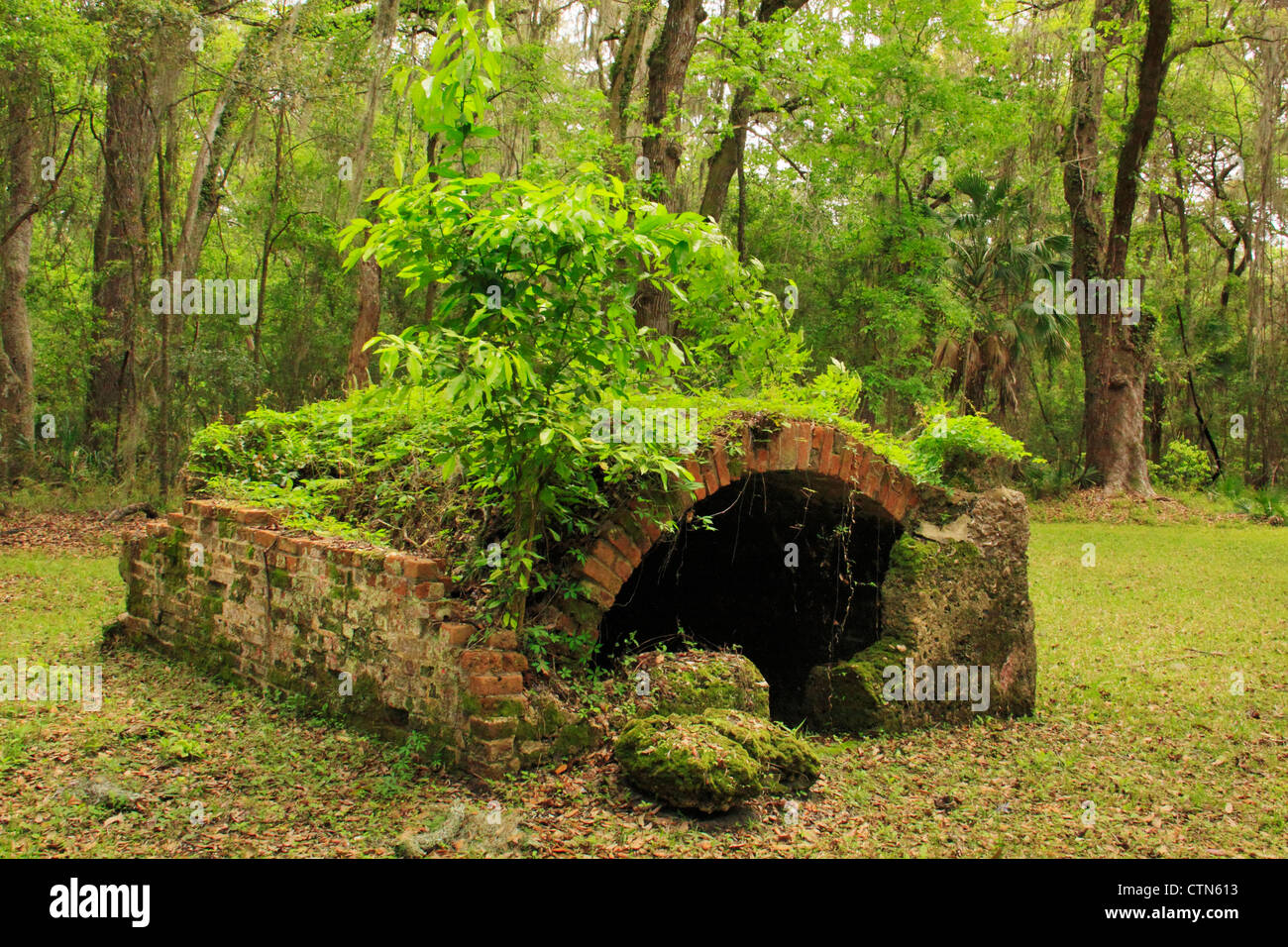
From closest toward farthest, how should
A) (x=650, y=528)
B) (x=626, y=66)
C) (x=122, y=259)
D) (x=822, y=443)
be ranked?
(x=650, y=528) < (x=822, y=443) < (x=122, y=259) < (x=626, y=66)

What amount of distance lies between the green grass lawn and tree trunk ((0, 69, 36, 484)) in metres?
8.03

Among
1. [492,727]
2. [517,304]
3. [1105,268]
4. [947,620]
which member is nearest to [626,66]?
[1105,268]

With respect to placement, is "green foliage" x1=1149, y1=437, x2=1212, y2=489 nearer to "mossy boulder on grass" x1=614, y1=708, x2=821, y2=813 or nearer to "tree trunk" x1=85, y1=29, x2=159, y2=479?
"mossy boulder on grass" x1=614, y1=708, x2=821, y2=813

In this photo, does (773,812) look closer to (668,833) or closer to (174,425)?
(668,833)

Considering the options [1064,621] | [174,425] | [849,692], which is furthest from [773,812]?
[174,425]

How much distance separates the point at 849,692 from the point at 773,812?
1548 millimetres

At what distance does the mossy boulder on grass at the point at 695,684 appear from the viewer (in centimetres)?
487

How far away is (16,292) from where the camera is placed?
49.6 feet

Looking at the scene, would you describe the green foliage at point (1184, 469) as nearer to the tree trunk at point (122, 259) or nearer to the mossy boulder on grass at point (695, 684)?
the mossy boulder on grass at point (695, 684)

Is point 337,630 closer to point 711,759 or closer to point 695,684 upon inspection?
point 695,684

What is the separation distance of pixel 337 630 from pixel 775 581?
11.1ft

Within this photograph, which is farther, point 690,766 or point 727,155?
point 727,155

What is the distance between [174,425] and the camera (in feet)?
49.1

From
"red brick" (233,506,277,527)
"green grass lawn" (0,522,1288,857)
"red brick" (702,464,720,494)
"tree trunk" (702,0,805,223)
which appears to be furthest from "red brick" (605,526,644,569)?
"tree trunk" (702,0,805,223)
